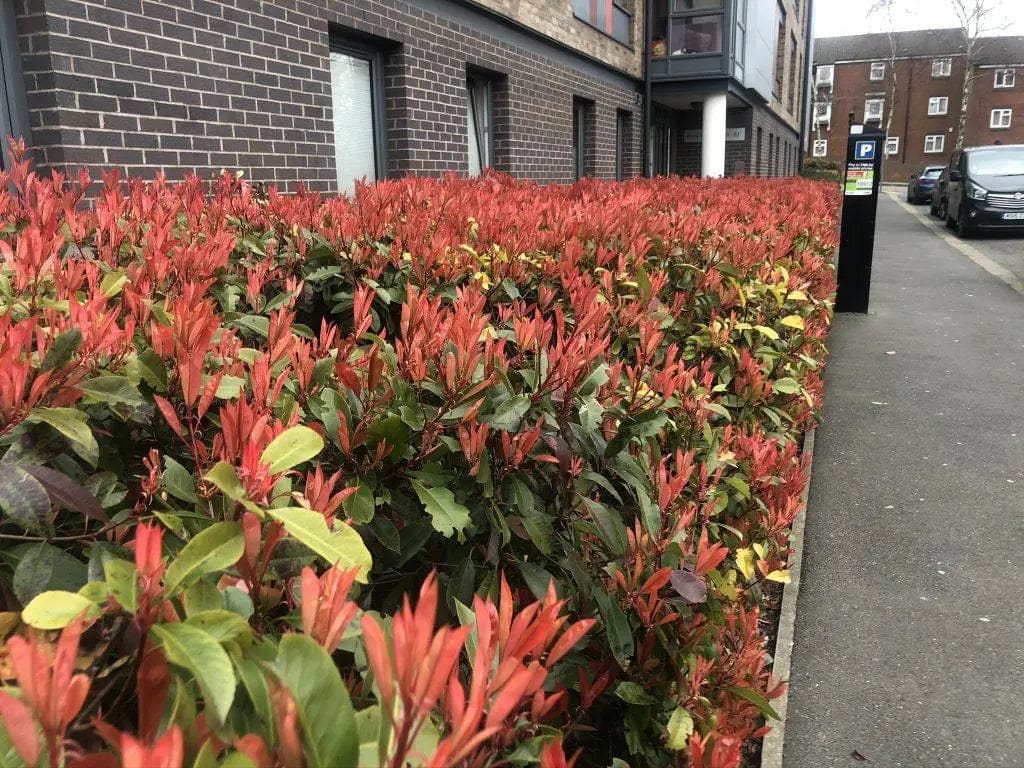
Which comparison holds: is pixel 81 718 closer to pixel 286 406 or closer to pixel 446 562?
pixel 286 406

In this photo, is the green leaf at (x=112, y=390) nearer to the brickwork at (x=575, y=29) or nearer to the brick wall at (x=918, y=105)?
the brickwork at (x=575, y=29)

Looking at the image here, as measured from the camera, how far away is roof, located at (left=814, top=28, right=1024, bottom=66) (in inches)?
2507

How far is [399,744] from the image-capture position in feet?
2.10

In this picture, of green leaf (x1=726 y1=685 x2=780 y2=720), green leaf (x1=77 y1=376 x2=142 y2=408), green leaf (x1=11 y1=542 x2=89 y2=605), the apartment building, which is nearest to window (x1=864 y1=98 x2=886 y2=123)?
the apartment building

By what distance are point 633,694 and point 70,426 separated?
1187 millimetres

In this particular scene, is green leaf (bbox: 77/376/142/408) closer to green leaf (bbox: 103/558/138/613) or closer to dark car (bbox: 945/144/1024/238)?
green leaf (bbox: 103/558/138/613)

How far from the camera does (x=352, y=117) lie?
830 centimetres

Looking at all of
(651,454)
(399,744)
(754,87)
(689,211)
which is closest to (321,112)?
(689,211)

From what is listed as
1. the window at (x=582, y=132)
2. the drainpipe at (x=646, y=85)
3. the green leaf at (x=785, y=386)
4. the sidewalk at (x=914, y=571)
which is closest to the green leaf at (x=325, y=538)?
the sidewalk at (x=914, y=571)

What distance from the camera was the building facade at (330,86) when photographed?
4.95 metres

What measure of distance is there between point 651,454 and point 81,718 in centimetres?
156

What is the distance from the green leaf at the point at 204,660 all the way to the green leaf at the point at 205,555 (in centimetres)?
8

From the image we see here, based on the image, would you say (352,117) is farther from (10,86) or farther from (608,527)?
(608,527)

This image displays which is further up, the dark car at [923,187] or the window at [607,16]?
the window at [607,16]
